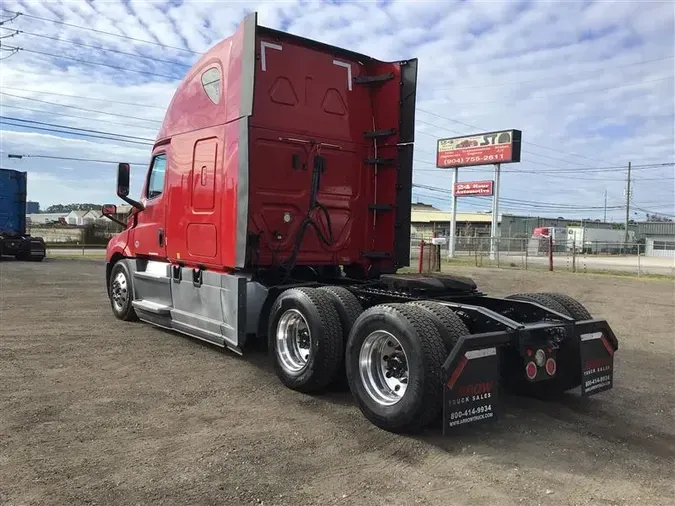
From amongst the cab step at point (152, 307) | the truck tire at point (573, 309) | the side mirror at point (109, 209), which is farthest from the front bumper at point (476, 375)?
the side mirror at point (109, 209)

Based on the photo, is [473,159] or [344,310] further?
[473,159]

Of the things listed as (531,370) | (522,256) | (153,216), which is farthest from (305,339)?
(522,256)

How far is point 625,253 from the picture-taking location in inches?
2317

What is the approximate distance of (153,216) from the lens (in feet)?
26.9

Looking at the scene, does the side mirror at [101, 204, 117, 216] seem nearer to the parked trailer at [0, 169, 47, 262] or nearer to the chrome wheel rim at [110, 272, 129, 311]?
the chrome wheel rim at [110, 272, 129, 311]

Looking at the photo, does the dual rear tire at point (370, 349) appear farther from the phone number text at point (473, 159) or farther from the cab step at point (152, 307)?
the phone number text at point (473, 159)

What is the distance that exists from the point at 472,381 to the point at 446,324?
1.53 ft

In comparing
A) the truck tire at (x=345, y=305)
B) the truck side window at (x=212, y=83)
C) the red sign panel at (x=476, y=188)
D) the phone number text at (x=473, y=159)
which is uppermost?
the phone number text at (x=473, y=159)

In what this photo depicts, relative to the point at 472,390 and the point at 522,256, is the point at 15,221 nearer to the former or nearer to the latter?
the point at 472,390

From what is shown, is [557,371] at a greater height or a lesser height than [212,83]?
lesser

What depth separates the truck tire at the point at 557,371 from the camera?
461 centimetres

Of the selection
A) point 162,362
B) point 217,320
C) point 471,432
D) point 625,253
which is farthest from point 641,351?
point 625,253

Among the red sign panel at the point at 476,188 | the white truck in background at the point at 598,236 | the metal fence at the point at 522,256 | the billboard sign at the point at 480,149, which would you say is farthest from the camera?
the white truck in background at the point at 598,236

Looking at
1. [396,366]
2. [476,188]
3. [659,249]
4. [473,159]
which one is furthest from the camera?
[659,249]
